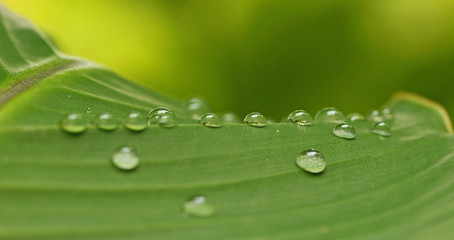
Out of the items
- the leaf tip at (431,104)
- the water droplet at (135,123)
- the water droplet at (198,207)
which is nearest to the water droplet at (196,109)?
the water droplet at (135,123)

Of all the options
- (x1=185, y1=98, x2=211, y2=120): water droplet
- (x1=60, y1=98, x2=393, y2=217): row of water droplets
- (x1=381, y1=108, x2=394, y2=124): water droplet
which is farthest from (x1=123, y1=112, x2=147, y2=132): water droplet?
(x1=381, y1=108, x2=394, y2=124): water droplet

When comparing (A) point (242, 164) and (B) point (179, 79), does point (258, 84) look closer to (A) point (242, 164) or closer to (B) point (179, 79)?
(B) point (179, 79)

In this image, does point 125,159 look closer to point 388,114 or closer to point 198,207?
point 198,207

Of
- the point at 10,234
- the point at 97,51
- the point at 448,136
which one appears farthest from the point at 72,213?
the point at 97,51

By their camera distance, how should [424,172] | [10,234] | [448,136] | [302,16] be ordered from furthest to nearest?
[302,16] < [448,136] < [424,172] < [10,234]

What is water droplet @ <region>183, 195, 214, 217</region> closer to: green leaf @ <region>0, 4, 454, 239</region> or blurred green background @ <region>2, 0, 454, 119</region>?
green leaf @ <region>0, 4, 454, 239</region>

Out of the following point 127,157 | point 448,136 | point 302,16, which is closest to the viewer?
point 127,157

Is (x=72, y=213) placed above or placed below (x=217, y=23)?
below
